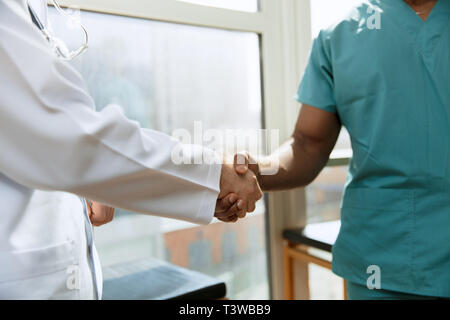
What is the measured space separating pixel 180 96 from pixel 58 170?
91 cm

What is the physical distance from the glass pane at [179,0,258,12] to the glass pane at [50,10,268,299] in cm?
9

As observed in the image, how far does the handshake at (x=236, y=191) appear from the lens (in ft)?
2.66

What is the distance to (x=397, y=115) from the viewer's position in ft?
2.75

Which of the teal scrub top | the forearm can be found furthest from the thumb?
the teal scrub top

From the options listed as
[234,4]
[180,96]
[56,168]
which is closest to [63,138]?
[56,168]

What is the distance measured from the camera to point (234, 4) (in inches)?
57.1

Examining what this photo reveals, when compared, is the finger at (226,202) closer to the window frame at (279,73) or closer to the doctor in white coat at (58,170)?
the doctor in white coat at (58,170)

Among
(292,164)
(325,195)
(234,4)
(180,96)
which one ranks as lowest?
(325,195)

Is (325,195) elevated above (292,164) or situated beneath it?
situated beneath

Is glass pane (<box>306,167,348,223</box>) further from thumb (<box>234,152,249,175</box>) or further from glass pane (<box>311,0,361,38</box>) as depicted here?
thumb (<box>234,152,249,175</box>)

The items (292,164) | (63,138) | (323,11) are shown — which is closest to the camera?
(63,138)

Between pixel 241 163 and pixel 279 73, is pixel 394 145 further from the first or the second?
pixel 279 73
